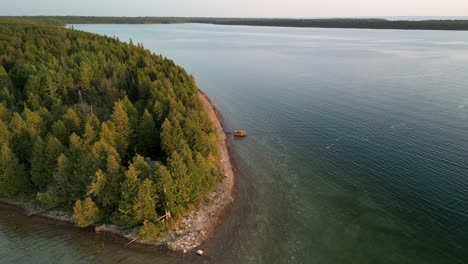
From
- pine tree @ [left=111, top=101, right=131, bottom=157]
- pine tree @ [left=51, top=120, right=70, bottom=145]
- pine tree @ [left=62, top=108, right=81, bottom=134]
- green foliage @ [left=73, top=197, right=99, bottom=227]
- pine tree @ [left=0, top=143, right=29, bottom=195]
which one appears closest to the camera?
green foliage @ [left=73, top=197, right=99, bottom=227]

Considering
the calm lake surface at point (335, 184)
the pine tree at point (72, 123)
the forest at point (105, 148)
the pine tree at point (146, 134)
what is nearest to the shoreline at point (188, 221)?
the forest at point (105, 148)

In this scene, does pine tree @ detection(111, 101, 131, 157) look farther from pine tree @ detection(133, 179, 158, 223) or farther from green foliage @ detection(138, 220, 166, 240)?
green foliage @ detection(138, 220, 166, 240)

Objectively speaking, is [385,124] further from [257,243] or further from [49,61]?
[49,61]

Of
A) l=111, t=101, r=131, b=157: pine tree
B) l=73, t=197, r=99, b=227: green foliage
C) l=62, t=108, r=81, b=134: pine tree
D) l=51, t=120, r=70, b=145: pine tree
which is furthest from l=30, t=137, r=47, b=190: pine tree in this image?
l=111, t=101, r=131, b=157: pine tree

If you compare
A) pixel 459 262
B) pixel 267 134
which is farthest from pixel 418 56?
pixel 459 262

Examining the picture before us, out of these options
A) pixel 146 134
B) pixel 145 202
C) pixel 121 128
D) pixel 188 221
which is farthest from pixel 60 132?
pixel 188 221

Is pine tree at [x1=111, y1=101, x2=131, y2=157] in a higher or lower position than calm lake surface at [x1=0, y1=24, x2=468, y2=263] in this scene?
higher

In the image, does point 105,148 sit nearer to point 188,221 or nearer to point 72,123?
point 72,123
